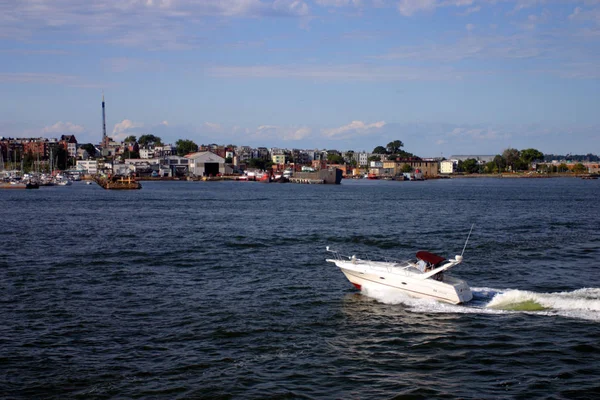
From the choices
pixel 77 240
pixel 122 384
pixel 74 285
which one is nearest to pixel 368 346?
pixel 122 384

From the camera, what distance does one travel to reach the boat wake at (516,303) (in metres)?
25.9

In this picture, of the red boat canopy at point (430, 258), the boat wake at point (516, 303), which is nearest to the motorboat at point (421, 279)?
the red boat canopy at point (430, 258)

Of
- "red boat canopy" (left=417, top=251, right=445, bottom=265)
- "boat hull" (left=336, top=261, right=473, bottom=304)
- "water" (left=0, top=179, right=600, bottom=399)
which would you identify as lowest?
"water" (left=0, top=179, right=600, bottom=399)

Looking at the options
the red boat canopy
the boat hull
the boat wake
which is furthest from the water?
the red boat canopy

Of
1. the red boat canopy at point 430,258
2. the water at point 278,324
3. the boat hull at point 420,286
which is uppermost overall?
the red boat canopy at point 430,258

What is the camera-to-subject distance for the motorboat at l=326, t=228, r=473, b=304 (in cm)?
2645

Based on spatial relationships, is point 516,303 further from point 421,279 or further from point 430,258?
point 421,279

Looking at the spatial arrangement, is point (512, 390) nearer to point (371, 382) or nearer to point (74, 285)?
point (371, 382)

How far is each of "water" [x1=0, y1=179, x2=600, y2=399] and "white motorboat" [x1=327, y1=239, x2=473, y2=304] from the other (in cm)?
48

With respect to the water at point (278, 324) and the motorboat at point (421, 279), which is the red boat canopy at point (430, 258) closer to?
the motorboat at point (421, 279)

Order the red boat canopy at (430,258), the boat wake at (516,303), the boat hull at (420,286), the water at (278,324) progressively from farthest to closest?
1. the red boat canopy at (430,258)
2. the boat hull at (420,286)
3. the boat wake at (516,303)
4. the water at (278,324)

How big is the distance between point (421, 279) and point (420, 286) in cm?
36

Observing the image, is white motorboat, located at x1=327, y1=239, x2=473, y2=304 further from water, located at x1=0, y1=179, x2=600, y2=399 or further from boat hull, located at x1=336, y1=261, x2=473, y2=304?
water, located at x1=0, y1=179, x2=600, y2=399

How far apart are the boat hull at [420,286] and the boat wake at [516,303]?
22cm
